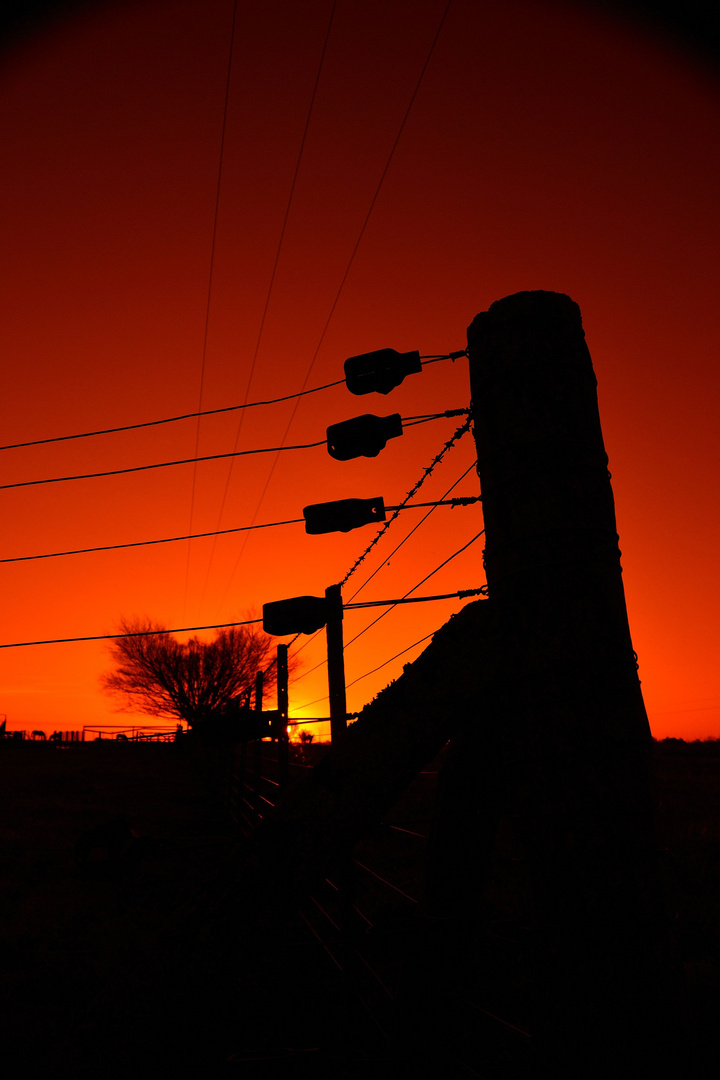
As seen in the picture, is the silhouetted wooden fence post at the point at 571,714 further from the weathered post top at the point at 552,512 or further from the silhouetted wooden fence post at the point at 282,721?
the silhouetted wooden fence post at the point at 282,721

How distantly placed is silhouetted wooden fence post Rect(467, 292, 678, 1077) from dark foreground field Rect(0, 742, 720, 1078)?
0.68 feet

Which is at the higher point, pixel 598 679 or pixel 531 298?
pixel 531 298

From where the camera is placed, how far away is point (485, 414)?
108 inches

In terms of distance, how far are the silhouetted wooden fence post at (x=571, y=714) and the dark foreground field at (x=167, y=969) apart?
0.21 m

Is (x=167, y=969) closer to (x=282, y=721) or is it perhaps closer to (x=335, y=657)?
(x=335, y=657)

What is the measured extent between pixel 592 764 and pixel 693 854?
36.0 feet

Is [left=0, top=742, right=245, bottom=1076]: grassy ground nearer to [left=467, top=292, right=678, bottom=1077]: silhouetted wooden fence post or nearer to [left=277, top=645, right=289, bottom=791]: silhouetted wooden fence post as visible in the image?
[left=277, top=645, right=289, bottom=791]: silhouetted wooden fence post

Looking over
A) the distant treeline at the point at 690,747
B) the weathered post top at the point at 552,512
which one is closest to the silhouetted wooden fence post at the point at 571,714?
the weathered post top at the point at 552,512

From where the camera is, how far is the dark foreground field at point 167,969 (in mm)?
2451

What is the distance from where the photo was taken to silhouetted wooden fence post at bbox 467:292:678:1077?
217cm

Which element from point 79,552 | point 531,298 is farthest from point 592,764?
point 79,552

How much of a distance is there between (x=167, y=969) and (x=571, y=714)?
1.77 m

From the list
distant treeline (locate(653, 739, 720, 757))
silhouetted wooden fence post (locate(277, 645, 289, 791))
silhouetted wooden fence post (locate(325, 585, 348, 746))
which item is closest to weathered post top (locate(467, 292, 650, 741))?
silhouetted wooden fence post (locate(325, 585, 348, 746))

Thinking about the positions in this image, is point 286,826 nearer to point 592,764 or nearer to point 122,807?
point 592,764
